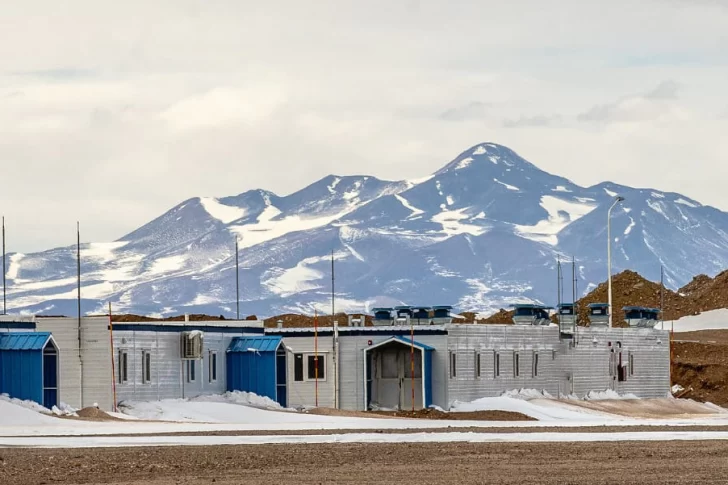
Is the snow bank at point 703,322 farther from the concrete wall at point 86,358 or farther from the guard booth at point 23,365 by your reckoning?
the guard booth at point 23,365

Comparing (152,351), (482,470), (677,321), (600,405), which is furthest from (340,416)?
(677,321)

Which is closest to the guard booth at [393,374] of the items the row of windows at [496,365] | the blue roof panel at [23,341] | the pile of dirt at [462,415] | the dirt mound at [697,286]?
the row of windows at [496,365]

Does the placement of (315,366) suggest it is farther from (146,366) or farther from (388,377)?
(146,366)

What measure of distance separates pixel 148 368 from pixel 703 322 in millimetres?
84906

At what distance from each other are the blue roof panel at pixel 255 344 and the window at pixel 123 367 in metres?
7.46

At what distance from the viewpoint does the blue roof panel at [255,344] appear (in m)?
67.6

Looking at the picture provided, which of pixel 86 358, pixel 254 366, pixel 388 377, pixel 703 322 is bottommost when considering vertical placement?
pixel 388 377

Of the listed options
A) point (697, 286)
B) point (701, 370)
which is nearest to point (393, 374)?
point (701, 370)

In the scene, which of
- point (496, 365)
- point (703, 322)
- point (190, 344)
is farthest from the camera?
point (703, 322)

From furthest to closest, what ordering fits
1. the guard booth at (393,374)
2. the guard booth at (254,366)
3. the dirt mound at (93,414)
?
the guard booth at (393,374)
the guard booth at (254,366)
the dirt mound at (93,414)

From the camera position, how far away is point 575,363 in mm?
78750

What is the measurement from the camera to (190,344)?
6381 cm

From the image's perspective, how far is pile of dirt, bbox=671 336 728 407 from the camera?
98750 millimetres

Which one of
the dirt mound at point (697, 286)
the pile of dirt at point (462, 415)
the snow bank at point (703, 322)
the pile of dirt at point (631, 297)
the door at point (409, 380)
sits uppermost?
the dirt mound at point (697, 286)
